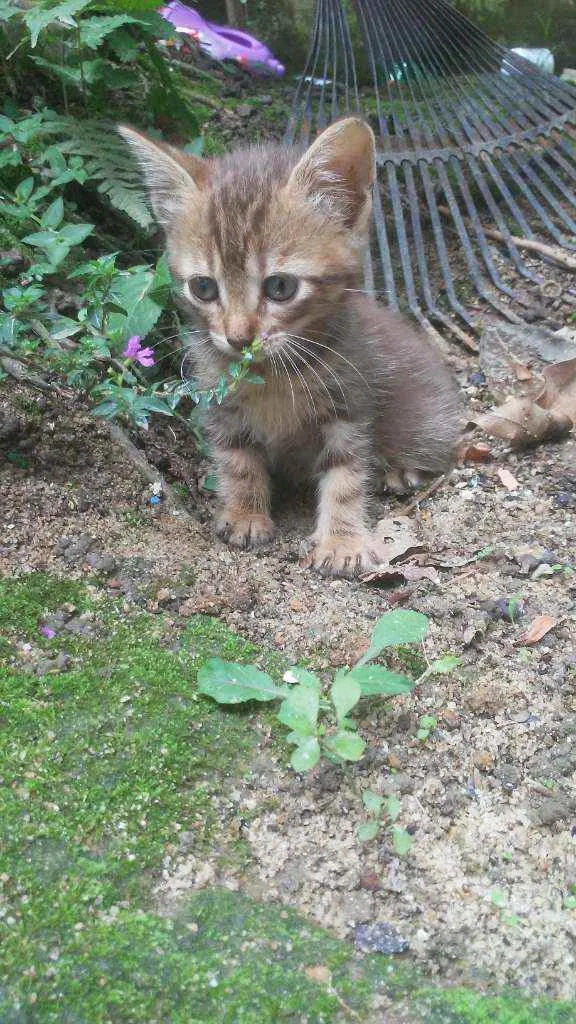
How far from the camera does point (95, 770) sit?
1.65 meters

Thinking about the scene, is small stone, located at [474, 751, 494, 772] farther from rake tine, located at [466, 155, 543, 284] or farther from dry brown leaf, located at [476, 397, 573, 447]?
rake tine, located at [466, 155, 543, 284]

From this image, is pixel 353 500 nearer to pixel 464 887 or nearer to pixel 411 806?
pixel 411 806

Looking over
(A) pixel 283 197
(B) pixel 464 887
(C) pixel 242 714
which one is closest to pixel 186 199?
(A) pixel 283 197

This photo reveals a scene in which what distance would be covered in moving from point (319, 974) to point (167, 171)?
2.33 m

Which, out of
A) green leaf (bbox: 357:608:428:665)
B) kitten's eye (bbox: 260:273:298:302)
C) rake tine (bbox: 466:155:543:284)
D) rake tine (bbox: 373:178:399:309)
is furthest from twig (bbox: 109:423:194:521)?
rake tine (bbox: 466:155:543:284)

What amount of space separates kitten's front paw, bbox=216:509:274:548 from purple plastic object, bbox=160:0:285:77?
415 centimetres

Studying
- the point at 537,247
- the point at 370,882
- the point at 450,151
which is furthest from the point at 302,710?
the point at 450,151

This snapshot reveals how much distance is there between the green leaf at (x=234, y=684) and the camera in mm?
1826

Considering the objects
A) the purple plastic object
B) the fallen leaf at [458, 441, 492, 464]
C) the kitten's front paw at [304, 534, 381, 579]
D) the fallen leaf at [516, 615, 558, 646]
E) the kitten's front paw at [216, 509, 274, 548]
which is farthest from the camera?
the purple plastic object

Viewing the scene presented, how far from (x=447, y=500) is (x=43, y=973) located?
217cm

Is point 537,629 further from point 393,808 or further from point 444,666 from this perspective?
point 393,808

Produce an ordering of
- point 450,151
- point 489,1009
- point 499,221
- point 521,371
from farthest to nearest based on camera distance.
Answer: point 450,151
point 499,221
point 521,371
point 489,1009

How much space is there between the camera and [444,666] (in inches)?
77.7

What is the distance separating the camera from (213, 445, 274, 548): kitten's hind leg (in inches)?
115
